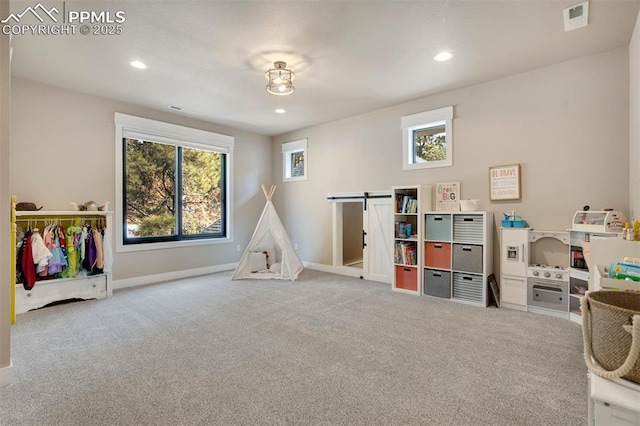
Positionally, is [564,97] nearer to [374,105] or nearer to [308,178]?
[374,105]

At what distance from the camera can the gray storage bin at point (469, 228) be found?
4010 millimetres

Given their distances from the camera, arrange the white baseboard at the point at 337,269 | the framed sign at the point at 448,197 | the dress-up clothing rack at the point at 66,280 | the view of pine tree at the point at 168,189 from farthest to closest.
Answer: the white baseboard at the point at 337,269 → the view of pine tree at the point at 168,189 → the framed sign at the point at 448,197 → the dress-up clothing rack at the point at 66,280

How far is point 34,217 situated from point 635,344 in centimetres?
550

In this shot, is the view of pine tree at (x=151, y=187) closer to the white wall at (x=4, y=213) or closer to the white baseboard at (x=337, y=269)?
the white baseboard at (x=337, y=269)

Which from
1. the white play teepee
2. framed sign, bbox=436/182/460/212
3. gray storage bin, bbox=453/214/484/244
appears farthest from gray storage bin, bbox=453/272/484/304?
the white play teepee

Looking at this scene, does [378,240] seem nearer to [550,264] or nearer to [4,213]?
[550,264]

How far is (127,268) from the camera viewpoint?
4.94 meters

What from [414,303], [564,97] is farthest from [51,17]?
[564,97]

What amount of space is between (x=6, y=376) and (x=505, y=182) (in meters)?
5.22

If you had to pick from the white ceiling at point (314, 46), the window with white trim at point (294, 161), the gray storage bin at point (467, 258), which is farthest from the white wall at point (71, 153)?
the gray storage bin at point (467, 258)

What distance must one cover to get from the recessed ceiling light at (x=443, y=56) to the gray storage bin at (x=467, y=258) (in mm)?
2307

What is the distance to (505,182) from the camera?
4.06m

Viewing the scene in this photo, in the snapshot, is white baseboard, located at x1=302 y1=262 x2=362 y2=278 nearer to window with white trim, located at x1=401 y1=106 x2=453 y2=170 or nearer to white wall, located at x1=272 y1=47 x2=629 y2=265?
white wall, located at x1=272 y1=47 x2=629 y2=265

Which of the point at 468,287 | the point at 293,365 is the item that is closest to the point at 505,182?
the point at 468,287
